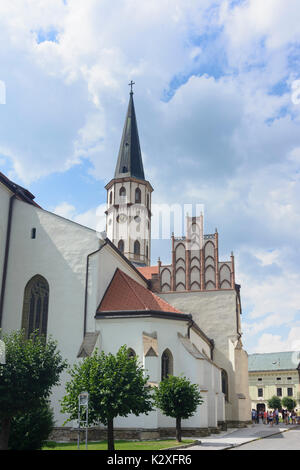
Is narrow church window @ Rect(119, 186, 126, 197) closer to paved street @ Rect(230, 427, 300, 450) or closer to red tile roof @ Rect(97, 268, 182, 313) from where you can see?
red tile roof @ Rect(97, 268, 182, 313)

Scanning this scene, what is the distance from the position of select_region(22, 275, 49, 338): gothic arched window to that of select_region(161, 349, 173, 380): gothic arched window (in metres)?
7.07

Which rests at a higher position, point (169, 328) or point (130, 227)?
point (130, 227)

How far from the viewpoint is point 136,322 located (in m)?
26.7

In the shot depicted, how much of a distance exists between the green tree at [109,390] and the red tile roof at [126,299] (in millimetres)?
8073

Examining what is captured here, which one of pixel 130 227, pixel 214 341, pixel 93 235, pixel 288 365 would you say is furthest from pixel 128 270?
pixel 288 365

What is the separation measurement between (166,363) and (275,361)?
63298 mm

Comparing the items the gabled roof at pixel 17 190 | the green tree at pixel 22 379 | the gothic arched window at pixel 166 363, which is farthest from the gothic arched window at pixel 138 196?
the green tree at pixel 22 379

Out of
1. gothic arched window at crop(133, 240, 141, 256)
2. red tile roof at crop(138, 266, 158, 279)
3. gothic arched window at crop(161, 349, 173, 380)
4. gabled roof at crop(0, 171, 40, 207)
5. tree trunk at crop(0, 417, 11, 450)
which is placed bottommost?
tree trunk at crop(0, 417, 11, 450)

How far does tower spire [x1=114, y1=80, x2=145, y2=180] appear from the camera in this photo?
175 feet

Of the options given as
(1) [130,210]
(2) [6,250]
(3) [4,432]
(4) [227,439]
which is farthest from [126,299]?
(1) [130,210]

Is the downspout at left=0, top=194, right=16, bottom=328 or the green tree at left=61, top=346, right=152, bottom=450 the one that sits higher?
the downspout at left=0, top=194, right=16, bottom=328

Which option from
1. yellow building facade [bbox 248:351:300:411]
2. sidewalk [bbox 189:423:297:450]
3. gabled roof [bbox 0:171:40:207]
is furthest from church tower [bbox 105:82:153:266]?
yellow building facade [bbox 248:351:300:411]
